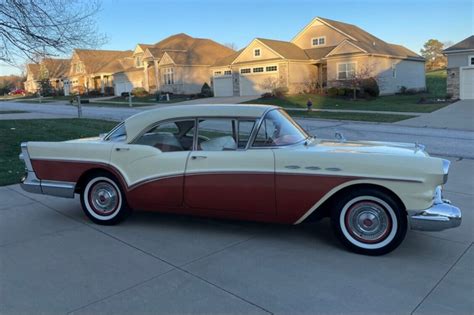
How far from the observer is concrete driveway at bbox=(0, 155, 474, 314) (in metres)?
3.24

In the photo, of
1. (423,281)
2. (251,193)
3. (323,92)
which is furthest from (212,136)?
(323,92)

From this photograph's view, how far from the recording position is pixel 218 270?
3.83m

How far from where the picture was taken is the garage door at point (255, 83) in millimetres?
38400

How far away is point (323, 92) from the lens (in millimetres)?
35844

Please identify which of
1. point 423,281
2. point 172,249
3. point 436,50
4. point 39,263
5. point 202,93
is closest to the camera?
point 423,281

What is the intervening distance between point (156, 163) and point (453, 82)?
31150 mm

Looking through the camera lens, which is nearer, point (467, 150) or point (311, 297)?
point (311, 297)

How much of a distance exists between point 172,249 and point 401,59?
39686 mm

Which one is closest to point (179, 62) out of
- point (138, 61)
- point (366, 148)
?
point (138, 61)

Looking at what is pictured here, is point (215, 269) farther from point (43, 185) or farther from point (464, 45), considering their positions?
point (464, 45)

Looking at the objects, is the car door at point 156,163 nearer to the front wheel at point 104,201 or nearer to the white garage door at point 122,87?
the front wheel at point 104,201

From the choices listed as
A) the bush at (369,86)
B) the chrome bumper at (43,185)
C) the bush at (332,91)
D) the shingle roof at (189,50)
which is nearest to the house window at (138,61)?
the shingle roof at (189,50)

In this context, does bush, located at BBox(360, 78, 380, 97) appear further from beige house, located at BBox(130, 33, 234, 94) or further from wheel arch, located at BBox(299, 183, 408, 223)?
wheel arch, located at BBox(299, 183, 408, 223)

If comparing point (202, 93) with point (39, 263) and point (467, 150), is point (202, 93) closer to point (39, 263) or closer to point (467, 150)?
point (467, 150)
